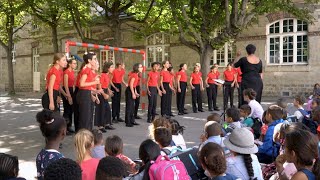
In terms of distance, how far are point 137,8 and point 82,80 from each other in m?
13.9

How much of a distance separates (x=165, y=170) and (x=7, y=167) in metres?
1.38

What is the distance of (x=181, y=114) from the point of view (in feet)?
44.6

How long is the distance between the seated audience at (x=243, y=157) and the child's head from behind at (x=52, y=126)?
5.74 ft

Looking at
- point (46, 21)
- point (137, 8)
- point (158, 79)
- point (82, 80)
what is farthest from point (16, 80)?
point (82, 80)

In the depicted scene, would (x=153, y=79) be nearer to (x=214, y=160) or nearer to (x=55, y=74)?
(x=55, y=74)

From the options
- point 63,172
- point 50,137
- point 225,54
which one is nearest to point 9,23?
point 225,54

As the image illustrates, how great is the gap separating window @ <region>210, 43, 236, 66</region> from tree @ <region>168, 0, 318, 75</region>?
13.0 feet

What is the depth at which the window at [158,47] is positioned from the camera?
2550cm

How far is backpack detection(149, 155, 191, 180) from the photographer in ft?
11.1

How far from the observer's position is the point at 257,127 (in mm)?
6723

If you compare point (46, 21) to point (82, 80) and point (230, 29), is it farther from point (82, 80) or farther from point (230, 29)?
point (82, 80)

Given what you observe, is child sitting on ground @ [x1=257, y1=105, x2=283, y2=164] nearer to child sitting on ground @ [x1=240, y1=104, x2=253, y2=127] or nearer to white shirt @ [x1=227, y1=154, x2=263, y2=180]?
child sitting on ground @ [x1=240, y1=104, x2=253, y2=127]

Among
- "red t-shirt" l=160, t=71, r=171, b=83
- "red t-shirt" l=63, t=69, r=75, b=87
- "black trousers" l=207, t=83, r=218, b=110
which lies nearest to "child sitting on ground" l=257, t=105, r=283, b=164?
"red t-shirt" l=63, t=69, r=75, b=87

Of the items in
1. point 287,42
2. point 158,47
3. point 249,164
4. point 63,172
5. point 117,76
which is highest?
point 158,47
